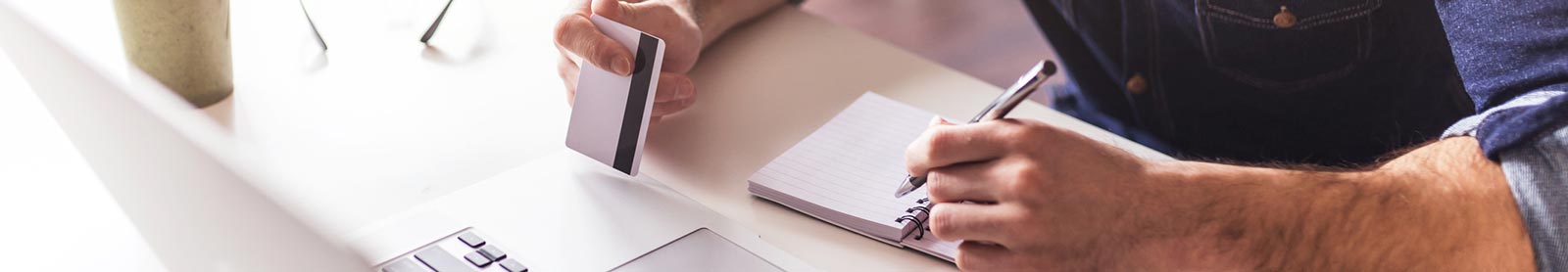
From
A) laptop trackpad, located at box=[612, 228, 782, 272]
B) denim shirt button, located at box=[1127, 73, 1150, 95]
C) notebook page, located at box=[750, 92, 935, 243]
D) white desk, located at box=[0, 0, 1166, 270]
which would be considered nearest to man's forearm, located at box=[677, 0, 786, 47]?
white desk, located at box=[0, 0, 1166, 270]

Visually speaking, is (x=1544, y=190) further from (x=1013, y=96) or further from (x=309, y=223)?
(x=309, y=223)

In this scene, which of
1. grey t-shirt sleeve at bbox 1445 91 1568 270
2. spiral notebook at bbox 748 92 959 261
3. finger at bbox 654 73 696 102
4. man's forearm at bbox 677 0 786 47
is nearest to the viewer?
grey t-shirt sleeve at bbox 1445 91 1568 270

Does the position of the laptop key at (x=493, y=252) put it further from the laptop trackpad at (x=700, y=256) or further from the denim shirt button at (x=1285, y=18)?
the denim shirt button at (x=1285, y=18)

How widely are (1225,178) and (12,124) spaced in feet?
2.34

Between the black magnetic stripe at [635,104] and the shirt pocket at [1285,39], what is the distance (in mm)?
613

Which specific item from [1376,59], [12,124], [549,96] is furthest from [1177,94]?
[12,124]

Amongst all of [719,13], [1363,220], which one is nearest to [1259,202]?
[1363,220]

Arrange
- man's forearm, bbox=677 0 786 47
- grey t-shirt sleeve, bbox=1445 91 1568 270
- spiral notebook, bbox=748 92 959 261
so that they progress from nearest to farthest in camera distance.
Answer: grey t-shirt sleeve, bbox=1445 91 1568 270 → spiral notebook, bbox=748 92 959 261 → man's forearm, bbox=677 0 786 47

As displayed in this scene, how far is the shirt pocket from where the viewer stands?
1136mm

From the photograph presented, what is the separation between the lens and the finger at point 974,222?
74 centimetres

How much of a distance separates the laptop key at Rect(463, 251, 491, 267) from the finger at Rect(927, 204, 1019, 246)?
0.95ft

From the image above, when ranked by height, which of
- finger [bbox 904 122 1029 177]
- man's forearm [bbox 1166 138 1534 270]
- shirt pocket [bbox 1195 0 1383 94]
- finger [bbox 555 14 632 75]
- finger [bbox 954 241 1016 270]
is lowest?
shirt pocket [bbox 1195 0 1383 94]

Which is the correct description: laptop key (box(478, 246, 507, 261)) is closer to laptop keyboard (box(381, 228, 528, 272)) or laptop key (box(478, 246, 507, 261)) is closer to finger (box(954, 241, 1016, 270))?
laptop keyboard (box(381, 228, 528, 272))

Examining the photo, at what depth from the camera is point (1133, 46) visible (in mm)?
1265
